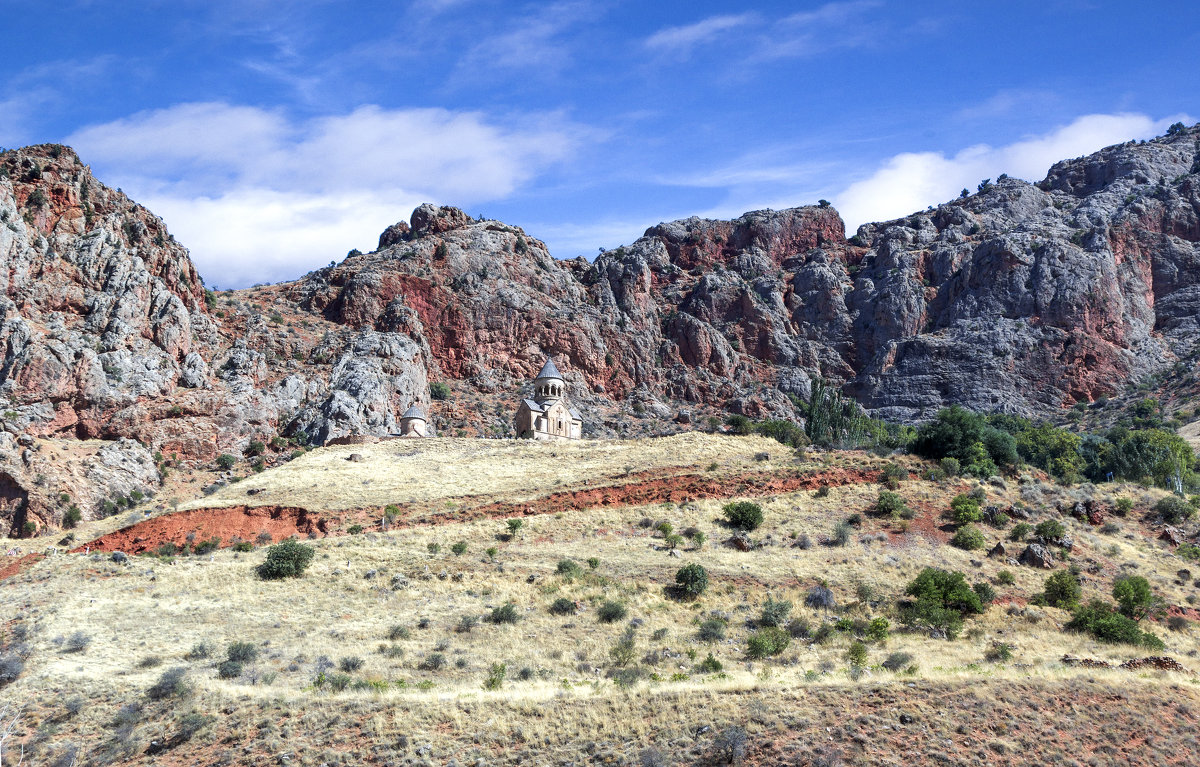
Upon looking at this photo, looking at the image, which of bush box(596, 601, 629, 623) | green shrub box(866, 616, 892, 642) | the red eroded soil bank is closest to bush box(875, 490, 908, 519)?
green shrub box(866, 616, 892, 642)

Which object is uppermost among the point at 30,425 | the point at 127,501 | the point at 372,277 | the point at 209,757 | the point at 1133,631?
the point at 372,277

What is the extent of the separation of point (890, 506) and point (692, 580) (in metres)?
13.8

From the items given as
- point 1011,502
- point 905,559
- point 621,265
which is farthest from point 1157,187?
point 905,559

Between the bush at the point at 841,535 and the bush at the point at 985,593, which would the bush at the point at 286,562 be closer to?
the bush at the point at 841,535

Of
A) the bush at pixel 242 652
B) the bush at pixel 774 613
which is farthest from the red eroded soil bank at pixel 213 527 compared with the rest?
the bush at pixel 774 613

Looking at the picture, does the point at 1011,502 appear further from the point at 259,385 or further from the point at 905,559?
the point at 259,385

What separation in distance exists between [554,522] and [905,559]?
16.3m

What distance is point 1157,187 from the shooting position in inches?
5123

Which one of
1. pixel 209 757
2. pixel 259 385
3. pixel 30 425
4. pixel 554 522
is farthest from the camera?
pixel 259 385

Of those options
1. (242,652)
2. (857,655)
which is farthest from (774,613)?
(242,652)

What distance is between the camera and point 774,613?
3244cm

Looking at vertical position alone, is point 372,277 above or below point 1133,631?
above

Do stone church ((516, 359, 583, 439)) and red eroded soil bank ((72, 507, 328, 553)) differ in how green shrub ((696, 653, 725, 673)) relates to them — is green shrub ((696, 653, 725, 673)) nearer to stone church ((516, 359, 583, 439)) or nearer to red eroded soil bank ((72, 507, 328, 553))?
red eroded soil bank ((72, 507, 328, 553))

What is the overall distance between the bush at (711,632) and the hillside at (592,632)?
18.8 inches
